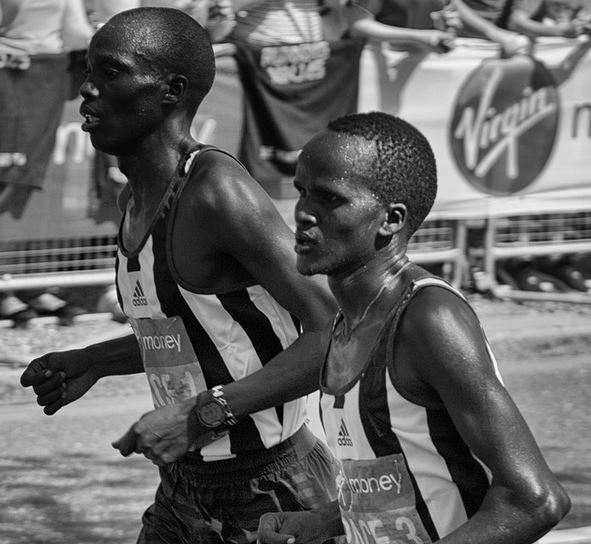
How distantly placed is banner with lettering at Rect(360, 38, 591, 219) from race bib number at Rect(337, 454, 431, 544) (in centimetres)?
767

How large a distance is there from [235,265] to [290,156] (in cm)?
644

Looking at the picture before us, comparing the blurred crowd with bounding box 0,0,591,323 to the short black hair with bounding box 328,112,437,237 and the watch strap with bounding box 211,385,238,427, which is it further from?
the short black hair with bounding box 328,112,437,237

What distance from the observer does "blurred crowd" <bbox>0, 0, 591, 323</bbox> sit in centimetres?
905

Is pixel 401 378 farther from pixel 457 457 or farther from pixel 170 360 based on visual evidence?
pixel 170 360

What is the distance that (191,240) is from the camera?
3.40 metres

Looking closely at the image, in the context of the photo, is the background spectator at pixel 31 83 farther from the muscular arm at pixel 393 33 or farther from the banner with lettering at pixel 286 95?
the muscular arm at pixel 393 33

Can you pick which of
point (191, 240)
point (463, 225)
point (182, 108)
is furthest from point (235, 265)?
point (463, 225)

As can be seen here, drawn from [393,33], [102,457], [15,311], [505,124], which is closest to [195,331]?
[102,457]

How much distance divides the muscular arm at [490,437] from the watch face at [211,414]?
0.96 metres

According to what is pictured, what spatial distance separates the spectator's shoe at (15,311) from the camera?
9.38 m

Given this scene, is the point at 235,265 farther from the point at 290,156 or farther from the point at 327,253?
the point at 290,156

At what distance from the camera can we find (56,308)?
965 cm

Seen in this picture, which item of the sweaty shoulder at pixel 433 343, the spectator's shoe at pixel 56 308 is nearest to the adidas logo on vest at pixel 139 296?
the sweaty shoulder at pixel 433 343

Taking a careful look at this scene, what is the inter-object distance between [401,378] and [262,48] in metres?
7.31
